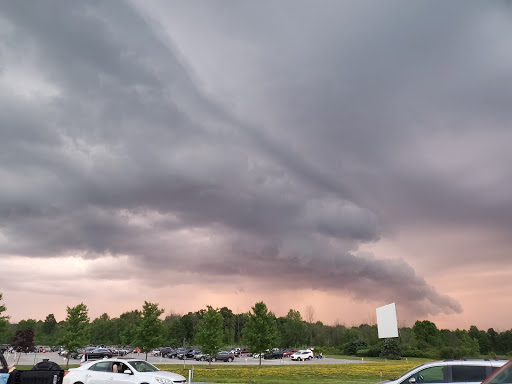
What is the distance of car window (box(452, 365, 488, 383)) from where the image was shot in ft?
37.9

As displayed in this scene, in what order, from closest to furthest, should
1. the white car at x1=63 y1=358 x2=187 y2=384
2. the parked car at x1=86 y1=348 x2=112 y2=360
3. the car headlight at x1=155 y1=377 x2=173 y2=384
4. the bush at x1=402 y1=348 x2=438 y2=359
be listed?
the car headlight at x1=155 y1=377 x2=173 y2=384, the white car at x1=63 y1=358 x2=187 y2=384, the parked car at x1=86 y1=348 x2=112 y2=360, the bush at x1=402 y1=348 x2=438 y2=359

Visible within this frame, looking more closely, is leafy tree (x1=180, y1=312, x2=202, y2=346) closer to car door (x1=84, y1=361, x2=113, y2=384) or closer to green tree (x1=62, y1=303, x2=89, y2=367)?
green tree (x1=62, y1=303, x2=89, y2=367)

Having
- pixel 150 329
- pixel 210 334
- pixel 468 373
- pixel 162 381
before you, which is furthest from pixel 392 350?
pixel 468 373

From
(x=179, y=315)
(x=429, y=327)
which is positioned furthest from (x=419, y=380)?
(x=179, y=315)

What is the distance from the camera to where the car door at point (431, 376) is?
11.7 m

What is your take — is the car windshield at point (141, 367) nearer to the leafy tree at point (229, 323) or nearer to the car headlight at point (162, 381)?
the car headlight at point (162, 381)

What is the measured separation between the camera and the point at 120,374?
1667cm

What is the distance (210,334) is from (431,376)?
40343 mm

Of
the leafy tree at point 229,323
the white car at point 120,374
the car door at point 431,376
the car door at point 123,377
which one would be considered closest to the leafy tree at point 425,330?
the leafy tree at point 229,323

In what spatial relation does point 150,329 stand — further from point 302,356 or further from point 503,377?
point 503,377

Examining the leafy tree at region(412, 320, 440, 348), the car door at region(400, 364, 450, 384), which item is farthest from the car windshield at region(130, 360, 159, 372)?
the leafy tree at region(412, 320, 440, 348)

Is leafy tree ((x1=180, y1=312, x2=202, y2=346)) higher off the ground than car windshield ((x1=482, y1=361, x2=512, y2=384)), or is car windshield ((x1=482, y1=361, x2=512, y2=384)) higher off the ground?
leafy tree ((x1=180, y1=312, x2=202, y2=346))

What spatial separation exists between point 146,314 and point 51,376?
1623 inches

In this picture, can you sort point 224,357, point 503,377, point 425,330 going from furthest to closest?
point 425,330
point 224,357
point 503,377
